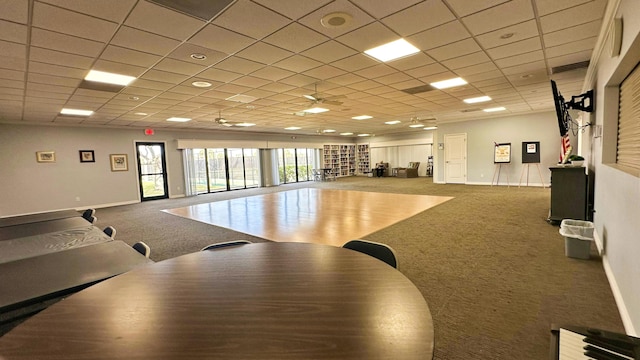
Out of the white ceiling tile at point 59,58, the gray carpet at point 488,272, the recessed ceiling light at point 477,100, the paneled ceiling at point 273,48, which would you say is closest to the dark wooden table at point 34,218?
the gray carpet at point 488,272

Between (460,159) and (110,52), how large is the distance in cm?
1135

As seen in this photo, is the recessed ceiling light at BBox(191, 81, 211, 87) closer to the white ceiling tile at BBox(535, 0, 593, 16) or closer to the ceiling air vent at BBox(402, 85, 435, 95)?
the ceiling air vent at BBox(402, 85, 435, 95)

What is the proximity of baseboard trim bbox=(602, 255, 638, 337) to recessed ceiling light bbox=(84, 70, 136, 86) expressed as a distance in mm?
6072

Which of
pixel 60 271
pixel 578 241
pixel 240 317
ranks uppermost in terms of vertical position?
pixel 240 317

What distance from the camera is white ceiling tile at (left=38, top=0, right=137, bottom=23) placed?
2246 millimetres

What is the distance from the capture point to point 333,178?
52.0 ft

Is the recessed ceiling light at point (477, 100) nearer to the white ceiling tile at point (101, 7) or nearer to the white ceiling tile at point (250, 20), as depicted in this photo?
the white ceiling tile at point (250, 20)

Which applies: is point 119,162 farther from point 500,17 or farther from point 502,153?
point 502,153

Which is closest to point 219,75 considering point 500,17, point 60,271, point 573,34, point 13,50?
point 13,50

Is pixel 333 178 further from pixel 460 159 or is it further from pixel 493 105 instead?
pixel 493 105

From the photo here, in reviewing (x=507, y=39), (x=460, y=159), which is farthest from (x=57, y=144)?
(x=460, y=159)

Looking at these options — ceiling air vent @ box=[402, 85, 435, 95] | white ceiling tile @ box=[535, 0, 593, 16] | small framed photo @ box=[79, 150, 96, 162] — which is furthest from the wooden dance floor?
white ceiling tile @ box=[535, 0, 593, 16]

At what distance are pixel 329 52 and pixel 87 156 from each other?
883 cm

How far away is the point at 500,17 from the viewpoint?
9.22ft
